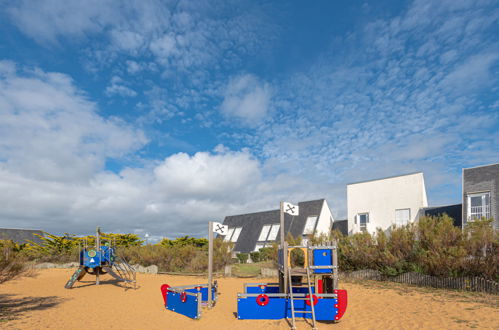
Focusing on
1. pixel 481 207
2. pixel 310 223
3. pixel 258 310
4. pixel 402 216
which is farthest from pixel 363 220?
pixel 258 310

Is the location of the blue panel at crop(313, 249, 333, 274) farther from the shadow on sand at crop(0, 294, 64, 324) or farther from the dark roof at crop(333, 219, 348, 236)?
the dark roof at crop(333, 219, 348, 236)

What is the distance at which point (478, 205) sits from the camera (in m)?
21.3

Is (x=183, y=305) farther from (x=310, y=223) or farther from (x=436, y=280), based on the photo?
(x=310, y=223)

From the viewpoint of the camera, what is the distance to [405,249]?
17.0m

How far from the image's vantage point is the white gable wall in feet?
103

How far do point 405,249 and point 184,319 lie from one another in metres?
11.7

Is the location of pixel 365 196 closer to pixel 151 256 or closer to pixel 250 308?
pixel 151 256

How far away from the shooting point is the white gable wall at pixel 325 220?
3145 cm

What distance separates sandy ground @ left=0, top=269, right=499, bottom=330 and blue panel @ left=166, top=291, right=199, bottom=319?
0.77 ft

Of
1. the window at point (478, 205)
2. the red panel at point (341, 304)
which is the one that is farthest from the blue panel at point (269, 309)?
the window at point (478, 205)

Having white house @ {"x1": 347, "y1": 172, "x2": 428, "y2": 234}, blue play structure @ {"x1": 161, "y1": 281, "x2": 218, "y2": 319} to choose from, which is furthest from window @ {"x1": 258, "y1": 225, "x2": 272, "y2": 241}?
blue play structure @ {"x1": 161, "y1": 281, "x2": 218, "y2": 319}

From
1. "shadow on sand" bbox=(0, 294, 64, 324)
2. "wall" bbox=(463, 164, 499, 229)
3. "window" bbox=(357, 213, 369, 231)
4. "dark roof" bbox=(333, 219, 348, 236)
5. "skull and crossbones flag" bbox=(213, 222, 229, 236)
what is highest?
"wall" bbox=(463, 164, 499, 229)

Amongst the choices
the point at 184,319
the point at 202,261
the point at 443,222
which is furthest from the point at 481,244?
the point at 202,261

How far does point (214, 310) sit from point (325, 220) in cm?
2250
